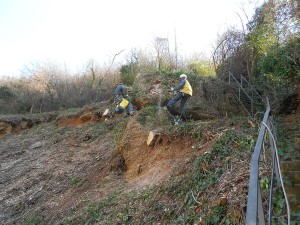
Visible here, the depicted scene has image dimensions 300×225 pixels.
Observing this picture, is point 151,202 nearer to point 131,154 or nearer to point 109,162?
point 131,154

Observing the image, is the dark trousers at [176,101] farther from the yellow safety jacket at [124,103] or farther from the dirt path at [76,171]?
the yellow safety jacket at [124,103]

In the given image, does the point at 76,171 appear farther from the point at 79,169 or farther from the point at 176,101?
the point at 176,101

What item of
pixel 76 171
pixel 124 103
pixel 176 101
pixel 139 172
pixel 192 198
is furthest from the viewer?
pixel 124 103

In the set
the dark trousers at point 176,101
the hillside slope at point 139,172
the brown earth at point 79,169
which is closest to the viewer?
the hillside slope at point 139,172

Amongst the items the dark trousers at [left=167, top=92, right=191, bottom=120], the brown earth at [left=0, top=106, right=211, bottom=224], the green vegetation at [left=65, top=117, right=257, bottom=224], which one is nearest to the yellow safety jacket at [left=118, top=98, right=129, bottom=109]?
the brown earth at [left=0, top=106, right=211, bottom=224]

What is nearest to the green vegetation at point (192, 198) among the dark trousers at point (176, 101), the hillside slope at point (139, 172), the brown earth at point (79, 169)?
the hillside slope at point (139, 172)

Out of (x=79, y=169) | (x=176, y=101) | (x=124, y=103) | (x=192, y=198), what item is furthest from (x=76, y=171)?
(x=192, y=198)

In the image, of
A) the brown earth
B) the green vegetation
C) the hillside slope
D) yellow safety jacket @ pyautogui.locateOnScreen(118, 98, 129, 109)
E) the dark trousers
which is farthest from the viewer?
yellow safety jacket @ pyautogui.locateOnScreen(118, 98, 129, 109)

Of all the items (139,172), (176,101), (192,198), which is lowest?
(139,172)

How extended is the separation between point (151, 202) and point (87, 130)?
9.17 m

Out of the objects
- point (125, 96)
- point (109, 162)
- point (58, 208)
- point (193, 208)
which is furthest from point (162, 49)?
point (193, 208)

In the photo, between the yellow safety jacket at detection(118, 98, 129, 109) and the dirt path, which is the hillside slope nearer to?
the dirt path

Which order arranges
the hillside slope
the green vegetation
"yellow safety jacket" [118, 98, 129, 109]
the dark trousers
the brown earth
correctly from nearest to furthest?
the green vegetation, the hillside slope, the brown earth, the dark trousers, "yellow safety jacket" [118, 98, 129, 109]

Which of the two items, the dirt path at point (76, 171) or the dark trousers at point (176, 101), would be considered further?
the dark trousers at point (176, 101)
